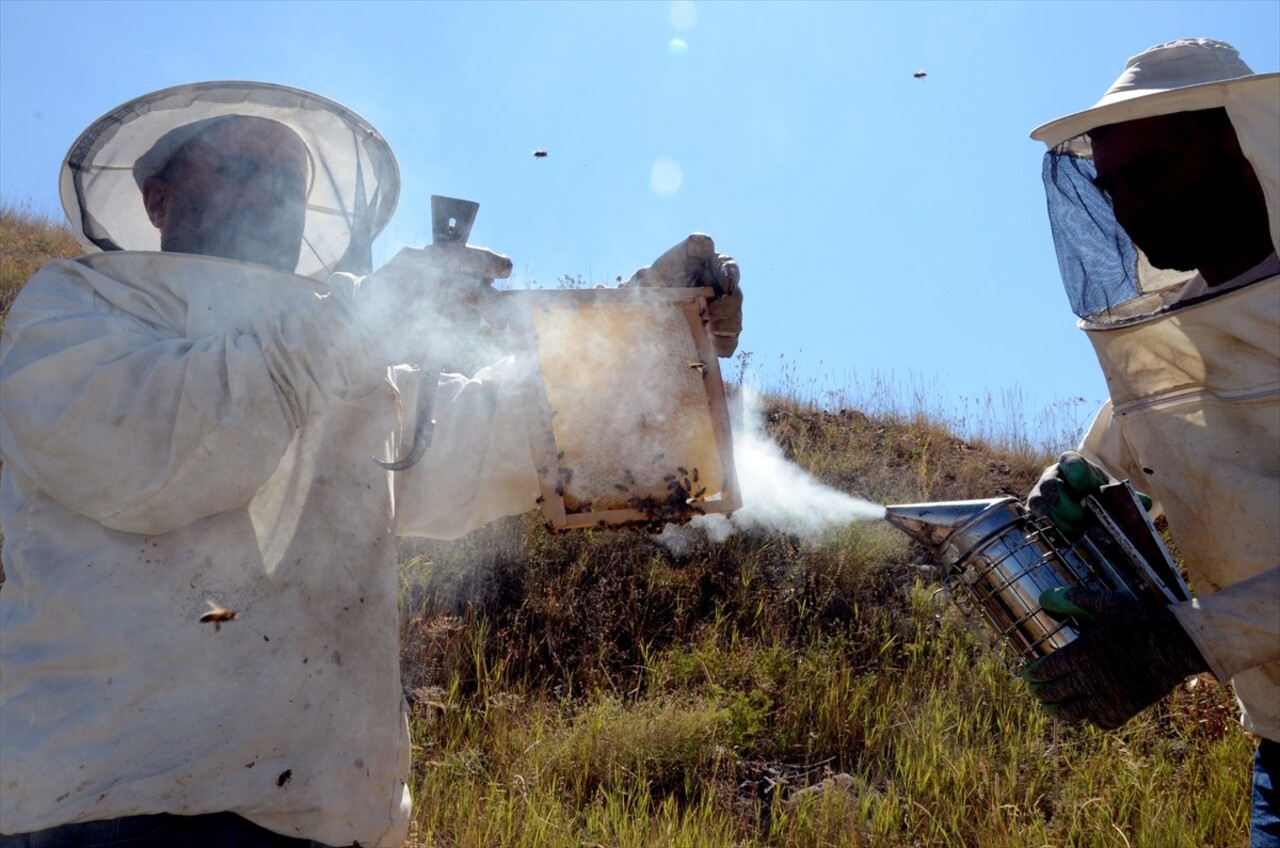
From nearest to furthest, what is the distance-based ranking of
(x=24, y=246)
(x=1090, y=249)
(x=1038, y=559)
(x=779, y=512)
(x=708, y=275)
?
(x=1038, y=559), (x=708, y=275), (x=1090, y=249), (x=779, y=512), (x=24, y=246)

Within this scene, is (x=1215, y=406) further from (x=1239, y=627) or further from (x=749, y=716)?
(x=749, y=716)

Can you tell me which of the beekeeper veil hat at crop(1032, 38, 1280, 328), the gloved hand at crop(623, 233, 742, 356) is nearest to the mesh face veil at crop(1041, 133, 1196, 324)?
the beekeeper veil hat at crop(1032, 38, 1280, 328)

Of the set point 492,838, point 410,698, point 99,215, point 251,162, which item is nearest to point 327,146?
point 251,162

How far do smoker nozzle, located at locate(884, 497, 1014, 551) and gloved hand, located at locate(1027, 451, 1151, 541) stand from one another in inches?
4.0

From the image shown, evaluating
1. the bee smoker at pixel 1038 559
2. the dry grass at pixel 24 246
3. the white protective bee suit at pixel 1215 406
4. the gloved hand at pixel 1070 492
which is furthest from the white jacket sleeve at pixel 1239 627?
the dry grass at pixel 24 246

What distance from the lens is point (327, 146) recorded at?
3.06 m

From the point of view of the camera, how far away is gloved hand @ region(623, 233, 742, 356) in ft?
9.55

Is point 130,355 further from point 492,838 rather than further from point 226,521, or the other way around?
point 492,838

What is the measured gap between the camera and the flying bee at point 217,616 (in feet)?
6.77

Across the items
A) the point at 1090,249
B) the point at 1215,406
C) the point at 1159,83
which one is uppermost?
the point at 1159,83

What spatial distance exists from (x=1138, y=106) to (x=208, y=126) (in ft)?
7.99

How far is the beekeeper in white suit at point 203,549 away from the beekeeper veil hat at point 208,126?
0.39m

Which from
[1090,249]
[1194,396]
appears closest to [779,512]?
[1090,249]

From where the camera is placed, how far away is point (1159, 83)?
2.70 meters
